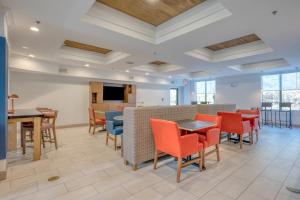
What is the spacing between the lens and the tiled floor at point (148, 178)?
82.5 inches

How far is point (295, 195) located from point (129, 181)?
2.22m

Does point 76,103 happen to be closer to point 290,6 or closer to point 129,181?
point 129,181

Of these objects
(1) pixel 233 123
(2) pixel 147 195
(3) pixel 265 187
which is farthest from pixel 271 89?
(2) pixel 147 195

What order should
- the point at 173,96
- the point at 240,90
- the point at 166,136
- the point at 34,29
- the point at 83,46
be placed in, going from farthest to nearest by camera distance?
the point at 173,96 < the point at 240,90 < the point at 83,46 < the point at 34,29 < the point at 166,136

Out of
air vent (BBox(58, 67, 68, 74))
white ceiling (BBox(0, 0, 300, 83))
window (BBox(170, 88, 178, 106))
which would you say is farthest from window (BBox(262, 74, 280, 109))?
air vent (BBox(58, 67, 68, 74))

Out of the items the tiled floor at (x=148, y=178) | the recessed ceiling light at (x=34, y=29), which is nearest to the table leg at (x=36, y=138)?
the tiled floor at (x=148, y=178)

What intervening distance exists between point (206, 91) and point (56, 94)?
864 centimetres

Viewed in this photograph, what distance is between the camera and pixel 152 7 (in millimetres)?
2926

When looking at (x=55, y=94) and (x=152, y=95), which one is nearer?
(x=55, y=94)

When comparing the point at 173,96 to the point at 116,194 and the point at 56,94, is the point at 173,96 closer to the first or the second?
the point at 56,94

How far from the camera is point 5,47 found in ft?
8.25

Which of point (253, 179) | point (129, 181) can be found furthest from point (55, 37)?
point (253, 179)

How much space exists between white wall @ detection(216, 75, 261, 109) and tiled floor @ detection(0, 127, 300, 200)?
213 inches

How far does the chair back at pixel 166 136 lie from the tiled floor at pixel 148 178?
1.46ft
